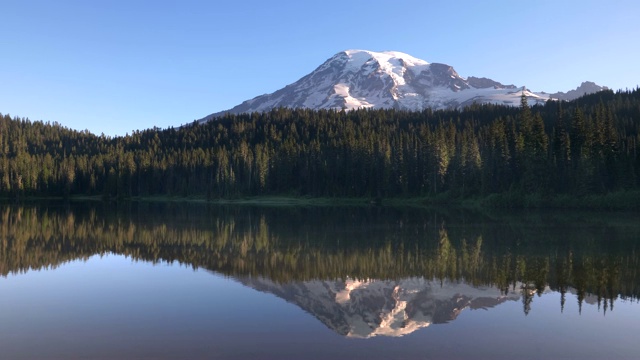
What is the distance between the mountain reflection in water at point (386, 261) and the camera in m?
21.7

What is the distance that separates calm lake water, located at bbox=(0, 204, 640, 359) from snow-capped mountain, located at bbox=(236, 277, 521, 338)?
9cm

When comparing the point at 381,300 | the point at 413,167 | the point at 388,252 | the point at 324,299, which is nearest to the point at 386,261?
the point at 388,252

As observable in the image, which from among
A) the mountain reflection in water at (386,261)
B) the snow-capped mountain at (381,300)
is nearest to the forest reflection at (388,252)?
the mountain reflection in water at (386,261)

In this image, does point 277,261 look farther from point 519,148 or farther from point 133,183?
point 133,183

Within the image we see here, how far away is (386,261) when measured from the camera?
107ft

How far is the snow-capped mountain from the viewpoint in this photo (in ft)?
61.6

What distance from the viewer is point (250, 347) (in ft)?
51.0

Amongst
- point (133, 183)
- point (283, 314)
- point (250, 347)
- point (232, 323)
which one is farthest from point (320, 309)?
point (133, 183)

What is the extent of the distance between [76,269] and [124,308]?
1223 cm

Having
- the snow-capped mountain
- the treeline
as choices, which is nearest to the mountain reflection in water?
the snow-capped mountain

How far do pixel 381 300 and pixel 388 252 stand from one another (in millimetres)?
13985

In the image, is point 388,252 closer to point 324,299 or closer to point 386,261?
point 386,261

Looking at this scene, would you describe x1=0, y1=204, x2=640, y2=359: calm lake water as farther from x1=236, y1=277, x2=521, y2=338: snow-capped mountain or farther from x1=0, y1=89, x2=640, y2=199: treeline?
x1=0, y1=89, x2=640, y2=199: treeline

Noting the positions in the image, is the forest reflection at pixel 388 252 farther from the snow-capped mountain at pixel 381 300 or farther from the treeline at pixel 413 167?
the treeline at pixel 413 167
